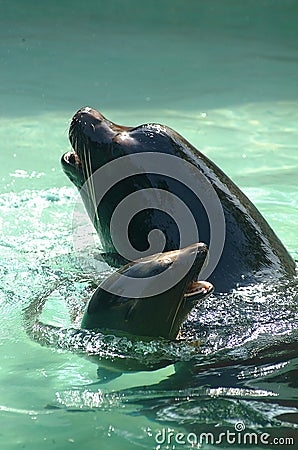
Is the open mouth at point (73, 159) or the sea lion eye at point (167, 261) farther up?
the open mouth at point (73, 159)

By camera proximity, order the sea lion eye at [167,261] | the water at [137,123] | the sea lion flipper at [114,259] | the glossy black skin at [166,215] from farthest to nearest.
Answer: the sea lion flipper at [114,259] → the glossy black skin at [166,215] → the sea lion eye at [167,261] → the water at [137,123]

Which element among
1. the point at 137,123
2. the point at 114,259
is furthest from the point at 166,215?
the point at 137,123

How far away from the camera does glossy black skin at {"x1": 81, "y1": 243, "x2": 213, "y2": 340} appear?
2.82 meters

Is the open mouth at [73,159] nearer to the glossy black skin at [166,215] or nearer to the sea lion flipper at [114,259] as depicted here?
the glossy black skin at [166,215]

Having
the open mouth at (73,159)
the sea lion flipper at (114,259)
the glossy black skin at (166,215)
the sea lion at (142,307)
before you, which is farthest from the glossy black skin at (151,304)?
the open mouth at (73,159)

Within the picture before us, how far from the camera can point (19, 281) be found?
3.86 m

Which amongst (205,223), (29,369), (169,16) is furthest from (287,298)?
(169,16)

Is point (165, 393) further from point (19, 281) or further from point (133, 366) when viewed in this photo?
point (19, 281)

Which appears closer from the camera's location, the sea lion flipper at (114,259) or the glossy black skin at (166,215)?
the glossy black skin at (166,215)

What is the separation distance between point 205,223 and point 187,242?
96mm

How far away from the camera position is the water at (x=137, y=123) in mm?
2709

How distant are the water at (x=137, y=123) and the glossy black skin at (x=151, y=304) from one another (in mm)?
79

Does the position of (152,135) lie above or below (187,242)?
above

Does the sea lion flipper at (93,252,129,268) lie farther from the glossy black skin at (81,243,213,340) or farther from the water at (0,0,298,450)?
the glossy black skin at (81,243,213,340)
